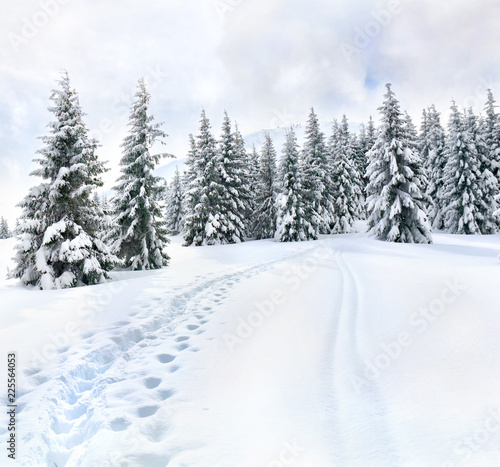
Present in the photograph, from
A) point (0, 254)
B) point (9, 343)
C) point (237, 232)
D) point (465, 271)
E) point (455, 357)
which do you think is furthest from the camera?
point (0, 254)

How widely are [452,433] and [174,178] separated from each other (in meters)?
48.5

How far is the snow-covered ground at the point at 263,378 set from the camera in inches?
99.6

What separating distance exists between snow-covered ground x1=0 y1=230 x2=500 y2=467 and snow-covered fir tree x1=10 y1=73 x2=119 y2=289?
3246 millimetres

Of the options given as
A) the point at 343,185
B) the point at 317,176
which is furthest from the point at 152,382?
the point at 343,185

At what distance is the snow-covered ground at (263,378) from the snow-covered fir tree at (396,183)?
1425cm

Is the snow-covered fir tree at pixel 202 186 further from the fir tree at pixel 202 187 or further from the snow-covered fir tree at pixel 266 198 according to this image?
the snow-covered fir tree at pixel 266 198

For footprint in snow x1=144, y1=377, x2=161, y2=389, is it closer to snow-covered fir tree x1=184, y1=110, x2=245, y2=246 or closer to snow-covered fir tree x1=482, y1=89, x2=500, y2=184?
snow-covered fir tree x1=184, y1=110, x2=245, y2=246

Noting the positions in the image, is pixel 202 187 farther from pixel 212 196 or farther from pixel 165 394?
pixel 165 394

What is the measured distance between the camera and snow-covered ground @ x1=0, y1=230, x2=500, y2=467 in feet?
8.30

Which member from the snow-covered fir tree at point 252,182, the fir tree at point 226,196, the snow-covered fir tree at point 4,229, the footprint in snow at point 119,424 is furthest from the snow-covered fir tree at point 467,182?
the snow-covered fir tree at point 4,229

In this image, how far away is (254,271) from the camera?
1102cm

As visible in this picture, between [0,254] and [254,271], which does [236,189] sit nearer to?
[254,271]

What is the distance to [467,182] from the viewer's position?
27.0 metres

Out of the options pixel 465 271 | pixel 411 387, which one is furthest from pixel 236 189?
pixel 411 387
